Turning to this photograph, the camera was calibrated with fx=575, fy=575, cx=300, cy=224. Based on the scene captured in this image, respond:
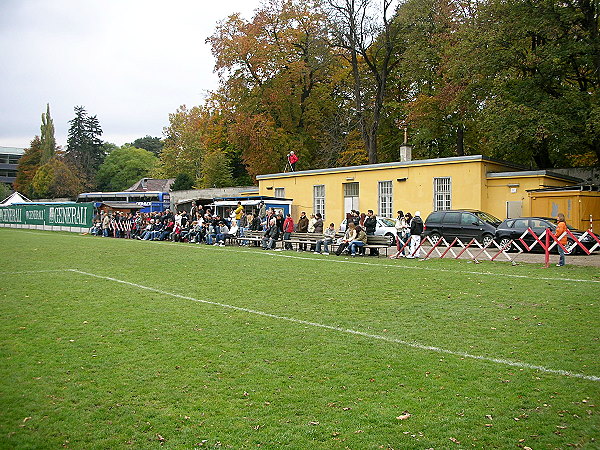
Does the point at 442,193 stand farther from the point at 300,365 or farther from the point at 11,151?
the point at 11,151

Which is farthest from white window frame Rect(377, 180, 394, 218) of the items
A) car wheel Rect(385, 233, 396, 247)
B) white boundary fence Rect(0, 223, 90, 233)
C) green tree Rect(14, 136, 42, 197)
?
green tree Rect(14, 136, 42, 197)

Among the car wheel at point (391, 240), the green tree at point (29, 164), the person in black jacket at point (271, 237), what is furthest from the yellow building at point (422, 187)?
the green tree at point (29, 164)

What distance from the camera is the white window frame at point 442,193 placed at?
31.1m

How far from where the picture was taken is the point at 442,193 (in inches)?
1237

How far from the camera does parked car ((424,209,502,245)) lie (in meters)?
25.7

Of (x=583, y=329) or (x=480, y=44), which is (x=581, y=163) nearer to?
(x=480, y=44)

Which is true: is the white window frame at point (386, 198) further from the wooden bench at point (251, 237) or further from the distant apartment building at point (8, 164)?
the distant apartment building at point (8, 164)

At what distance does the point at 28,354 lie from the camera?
24.5ft

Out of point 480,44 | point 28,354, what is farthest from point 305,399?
point 480,44

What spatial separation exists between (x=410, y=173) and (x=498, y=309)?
75.1 ft

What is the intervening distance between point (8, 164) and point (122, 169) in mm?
42322

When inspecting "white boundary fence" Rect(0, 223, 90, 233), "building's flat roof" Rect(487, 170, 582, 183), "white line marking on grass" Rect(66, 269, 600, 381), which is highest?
"building's flat roof" Rect(487, 170, 582, 183)

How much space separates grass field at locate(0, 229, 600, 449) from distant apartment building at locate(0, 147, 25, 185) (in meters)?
129

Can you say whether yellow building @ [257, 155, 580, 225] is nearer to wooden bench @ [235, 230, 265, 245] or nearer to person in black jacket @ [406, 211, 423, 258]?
wooden bench @ [235, 230, 265, 245]
